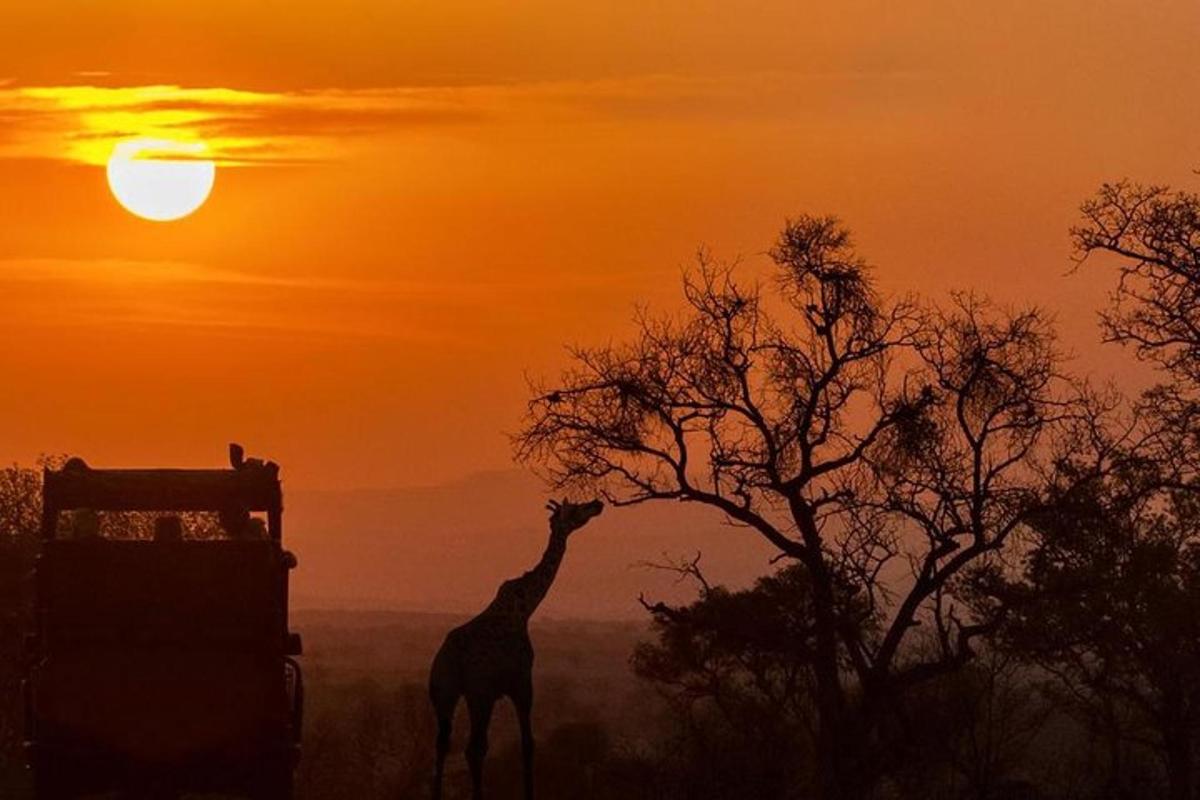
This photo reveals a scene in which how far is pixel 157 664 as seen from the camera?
83.6ft

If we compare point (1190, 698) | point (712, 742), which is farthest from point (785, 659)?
point (1190, 698)

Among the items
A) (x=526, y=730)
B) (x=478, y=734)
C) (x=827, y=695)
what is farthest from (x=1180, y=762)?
(x=526, y=730)

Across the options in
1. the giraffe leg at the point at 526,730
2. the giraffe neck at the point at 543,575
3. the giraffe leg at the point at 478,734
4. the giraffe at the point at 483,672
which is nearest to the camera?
the giraffe leg at the point at 526,730

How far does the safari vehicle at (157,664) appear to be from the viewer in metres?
25.3

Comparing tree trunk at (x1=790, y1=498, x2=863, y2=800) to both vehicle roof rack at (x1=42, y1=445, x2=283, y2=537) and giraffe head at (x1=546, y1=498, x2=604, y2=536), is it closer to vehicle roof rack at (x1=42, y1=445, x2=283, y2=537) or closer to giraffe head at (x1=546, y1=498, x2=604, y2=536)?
giraffe head at (x1=546, y1=498, x2=604, y2=536)

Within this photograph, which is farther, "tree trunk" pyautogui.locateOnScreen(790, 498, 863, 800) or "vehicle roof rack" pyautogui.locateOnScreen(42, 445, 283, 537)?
"tree trunk" pyautogui.locateOnScreen(790, 498, 863, 800)

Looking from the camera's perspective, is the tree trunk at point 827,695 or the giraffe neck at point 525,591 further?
the tree trunk at point 827,695

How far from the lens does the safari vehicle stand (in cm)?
2527

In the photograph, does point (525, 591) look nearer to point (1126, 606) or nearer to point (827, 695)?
point (827, 695)

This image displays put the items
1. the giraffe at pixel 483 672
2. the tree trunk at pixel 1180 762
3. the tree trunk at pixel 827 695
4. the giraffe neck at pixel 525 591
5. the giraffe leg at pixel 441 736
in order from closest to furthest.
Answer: the giraffe leg at pixel 441 736
the giraffe at pixel 483 672
the giraffe neck at pixel 525 591
the tree trunk at pixel 827 695
the tree trunk at pixel 1180 762

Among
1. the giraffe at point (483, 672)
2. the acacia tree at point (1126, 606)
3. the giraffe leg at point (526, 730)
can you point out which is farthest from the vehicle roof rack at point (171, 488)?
the acacia tree at point (1126, 606)

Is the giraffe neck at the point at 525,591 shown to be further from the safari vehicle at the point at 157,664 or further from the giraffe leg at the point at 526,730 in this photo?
the safari vehicle at the point at 157,664

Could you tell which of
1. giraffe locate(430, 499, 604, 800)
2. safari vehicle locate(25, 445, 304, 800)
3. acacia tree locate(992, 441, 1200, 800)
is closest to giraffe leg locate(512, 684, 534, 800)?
giraffe locate(430, 499, 604, 800)

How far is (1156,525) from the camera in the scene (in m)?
45.7
